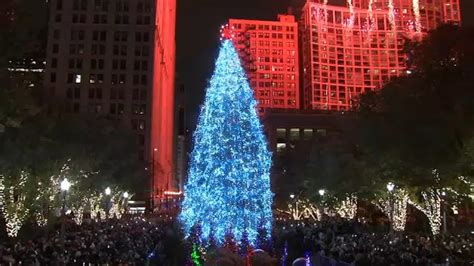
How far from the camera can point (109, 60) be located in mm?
120875

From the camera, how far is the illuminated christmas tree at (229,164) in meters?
29.6

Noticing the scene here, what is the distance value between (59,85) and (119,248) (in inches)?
A: 3832

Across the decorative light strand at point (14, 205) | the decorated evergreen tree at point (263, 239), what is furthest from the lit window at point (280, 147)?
the decorated evergreen tree at point (263, 239)

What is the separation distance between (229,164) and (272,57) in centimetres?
16883

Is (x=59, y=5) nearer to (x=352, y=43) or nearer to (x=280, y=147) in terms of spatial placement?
(x=280, y=147)

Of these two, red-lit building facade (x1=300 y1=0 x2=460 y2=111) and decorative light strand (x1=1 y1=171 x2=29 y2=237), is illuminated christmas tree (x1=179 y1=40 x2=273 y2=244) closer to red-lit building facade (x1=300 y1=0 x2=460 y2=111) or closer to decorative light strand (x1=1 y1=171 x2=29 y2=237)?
decorative light strand (x1=1 y1=171 x2=29 y2=237)

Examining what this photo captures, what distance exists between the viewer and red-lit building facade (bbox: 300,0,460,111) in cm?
17888

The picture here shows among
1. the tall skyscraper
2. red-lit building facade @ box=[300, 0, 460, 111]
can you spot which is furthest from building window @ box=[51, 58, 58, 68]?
red-lit building facade @ box=[300, 0, 460, 111]

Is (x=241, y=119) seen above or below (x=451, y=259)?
above

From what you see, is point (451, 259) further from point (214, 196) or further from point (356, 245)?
point (214, 196)

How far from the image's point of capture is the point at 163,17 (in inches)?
5856

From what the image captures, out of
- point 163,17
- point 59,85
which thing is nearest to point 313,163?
point 59,85

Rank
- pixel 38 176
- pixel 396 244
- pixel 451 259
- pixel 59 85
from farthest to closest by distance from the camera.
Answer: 1. pixel 59 85
2. pixel 38 176
3. pixel 396 244
4. pixel 451 259

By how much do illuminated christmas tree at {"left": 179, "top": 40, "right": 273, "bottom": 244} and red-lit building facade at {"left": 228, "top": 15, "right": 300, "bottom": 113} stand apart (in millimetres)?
154389
